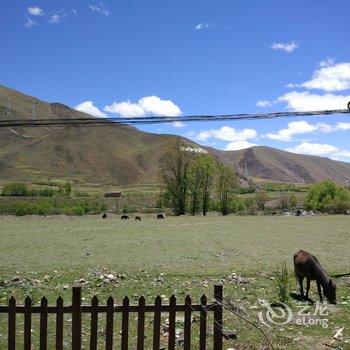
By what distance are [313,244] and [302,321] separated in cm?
1921

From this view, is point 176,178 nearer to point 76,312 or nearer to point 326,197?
point 326,197

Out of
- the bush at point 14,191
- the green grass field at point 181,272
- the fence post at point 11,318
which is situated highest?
the bush at point 14,191

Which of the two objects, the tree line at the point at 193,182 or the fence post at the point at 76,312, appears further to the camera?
the tree line at the point at 193,182

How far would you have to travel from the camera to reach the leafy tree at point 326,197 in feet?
296

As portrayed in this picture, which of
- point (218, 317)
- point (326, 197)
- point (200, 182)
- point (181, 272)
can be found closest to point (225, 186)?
point (200, 182)

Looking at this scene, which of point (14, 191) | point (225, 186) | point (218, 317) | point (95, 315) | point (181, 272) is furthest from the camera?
point (14, 191)

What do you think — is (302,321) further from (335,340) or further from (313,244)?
(313,244)

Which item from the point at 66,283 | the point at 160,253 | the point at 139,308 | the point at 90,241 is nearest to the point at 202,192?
the point at 90,241

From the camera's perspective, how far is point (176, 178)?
9169 cm

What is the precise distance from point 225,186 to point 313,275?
8009cm

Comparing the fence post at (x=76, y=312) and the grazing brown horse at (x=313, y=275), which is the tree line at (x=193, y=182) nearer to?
the grazing brown horse at (x=313, y=275)

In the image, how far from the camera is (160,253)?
2402 cm

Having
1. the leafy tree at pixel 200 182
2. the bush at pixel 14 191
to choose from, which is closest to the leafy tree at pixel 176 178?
the leafy tree at pixel 200 182

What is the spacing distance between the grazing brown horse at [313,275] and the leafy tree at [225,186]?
258 ft
